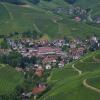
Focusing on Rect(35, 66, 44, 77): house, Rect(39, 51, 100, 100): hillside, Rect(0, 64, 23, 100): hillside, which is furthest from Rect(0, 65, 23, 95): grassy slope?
Rect(39, 51, 100, 100): hillside

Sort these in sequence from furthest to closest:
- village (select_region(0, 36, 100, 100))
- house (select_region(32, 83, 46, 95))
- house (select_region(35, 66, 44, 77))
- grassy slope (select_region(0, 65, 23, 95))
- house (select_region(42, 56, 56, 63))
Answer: house (select_region(42, 56, 56, 63)), village (select_region(0, 36, 100, 100)), house (select_region(35, 66, 44, 77)), grassy slope (select_region(0, 65, 23, 95)), house (select_region(32, 83, 46, 95))

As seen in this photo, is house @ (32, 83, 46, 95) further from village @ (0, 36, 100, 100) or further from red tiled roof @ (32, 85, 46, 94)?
village @ (0, 36, 100, 100)

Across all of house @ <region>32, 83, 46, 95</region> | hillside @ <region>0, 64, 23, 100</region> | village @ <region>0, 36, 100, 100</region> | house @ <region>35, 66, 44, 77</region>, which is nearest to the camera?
house @ <region>32, 83, 46, 95</region>

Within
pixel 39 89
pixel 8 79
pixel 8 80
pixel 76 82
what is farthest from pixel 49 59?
pixel 76 82

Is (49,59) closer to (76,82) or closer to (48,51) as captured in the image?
(48,51)

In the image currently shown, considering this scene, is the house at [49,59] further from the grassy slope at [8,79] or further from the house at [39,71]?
the grassy slope at [8,79]
